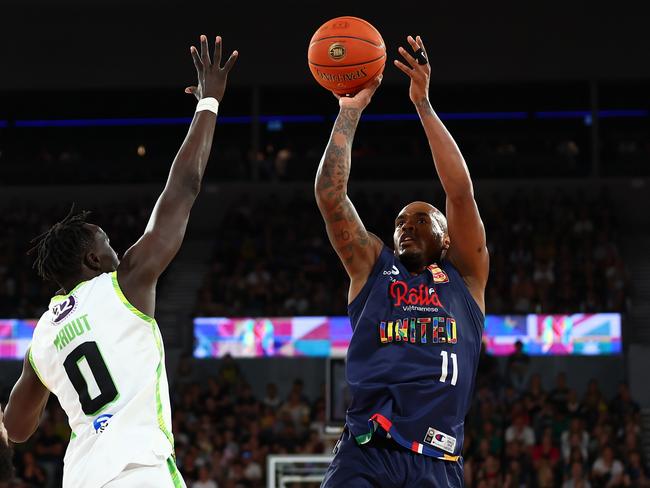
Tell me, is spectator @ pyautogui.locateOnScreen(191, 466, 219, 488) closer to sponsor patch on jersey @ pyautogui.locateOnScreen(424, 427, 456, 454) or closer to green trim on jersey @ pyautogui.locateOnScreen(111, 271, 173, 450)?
sponsor patch on jersey @ pyautogui.locateOnScreen(424, 427, 456, 454)

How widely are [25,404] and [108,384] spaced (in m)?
0.54

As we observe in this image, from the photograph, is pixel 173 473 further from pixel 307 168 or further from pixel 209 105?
pixel 307 168

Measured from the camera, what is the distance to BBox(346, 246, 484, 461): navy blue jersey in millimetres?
4184

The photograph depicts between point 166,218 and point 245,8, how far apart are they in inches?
787

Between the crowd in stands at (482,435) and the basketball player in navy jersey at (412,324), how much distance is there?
29.1 feet

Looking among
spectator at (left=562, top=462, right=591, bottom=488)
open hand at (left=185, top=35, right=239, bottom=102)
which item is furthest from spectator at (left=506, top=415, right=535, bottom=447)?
open hand at (left=185, top=35, right=239, bottom=102)

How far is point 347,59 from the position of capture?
4934mm

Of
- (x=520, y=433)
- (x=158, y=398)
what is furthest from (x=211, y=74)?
(x=520, y=433)

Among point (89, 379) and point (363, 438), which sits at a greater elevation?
point (89, 379)

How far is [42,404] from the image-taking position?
12.7ft

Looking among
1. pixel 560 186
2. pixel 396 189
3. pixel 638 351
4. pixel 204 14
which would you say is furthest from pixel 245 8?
pixel 638 351

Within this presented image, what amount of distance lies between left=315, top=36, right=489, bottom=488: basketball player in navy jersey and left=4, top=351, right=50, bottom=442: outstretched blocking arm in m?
1.21

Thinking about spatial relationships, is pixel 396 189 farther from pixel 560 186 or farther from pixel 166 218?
pixel 166 218

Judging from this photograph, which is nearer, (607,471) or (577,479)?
(577,479)
